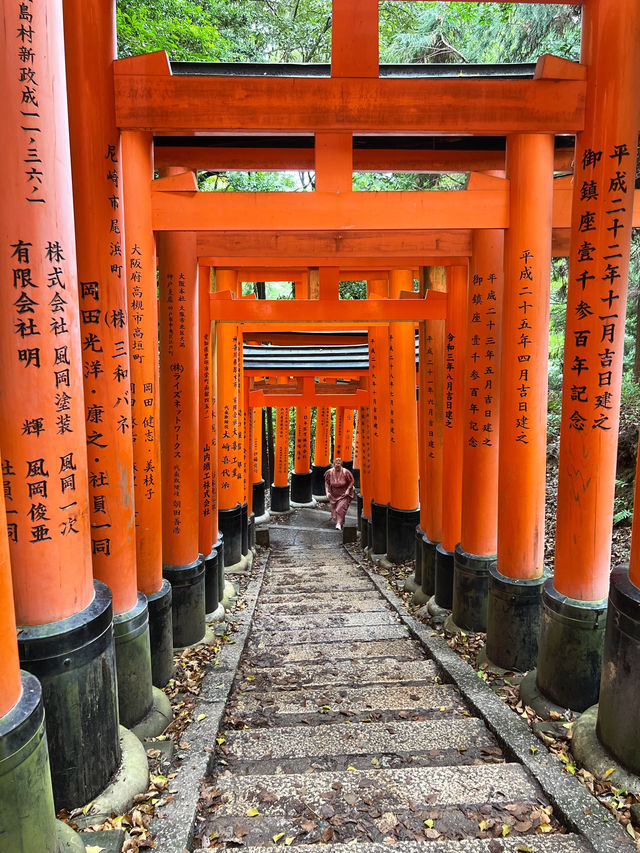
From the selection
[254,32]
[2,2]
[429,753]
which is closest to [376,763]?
[429,753]

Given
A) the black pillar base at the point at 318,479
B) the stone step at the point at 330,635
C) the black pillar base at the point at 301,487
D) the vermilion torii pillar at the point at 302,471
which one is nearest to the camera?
the stone step at the point at 330,635

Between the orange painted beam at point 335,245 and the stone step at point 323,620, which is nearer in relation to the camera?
the orange painted beam at point 335,245

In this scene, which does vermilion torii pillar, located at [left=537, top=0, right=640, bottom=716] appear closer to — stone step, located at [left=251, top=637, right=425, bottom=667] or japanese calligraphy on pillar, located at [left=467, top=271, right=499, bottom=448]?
japanese calligraphy on pillar, located at [left=467, top=271, right=499, bottom=448]

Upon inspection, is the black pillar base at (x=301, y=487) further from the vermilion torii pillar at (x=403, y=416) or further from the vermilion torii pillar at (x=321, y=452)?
the vermilion torii pillar at (x=403, y=416)

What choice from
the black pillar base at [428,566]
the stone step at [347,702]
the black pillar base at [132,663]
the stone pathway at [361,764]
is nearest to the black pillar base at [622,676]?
the stone pathway at [361,764]

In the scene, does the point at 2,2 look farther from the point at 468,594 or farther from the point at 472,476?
the point at 468,594

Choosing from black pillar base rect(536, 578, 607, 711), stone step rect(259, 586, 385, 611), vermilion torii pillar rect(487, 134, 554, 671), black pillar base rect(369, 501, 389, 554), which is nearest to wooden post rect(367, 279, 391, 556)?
black pillar base rect(369, 501, 389, 554)

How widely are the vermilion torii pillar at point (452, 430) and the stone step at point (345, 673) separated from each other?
137 cm

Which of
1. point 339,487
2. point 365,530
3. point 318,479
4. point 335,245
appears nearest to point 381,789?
point 335,245

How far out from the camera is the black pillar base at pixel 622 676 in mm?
2838

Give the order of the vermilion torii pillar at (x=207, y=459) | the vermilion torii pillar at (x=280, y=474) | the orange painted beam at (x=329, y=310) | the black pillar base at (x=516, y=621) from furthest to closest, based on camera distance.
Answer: the vermilion torii pillar at (x=280, y=474) → the orange painted beam at (x=329, y=310) → the vermilion torii pillar at (x=207, y=459) → the black pillar base at (x=516, y=621)

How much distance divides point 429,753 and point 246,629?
3104 mm

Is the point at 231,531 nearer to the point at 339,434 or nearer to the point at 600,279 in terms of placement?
the point at 600,279

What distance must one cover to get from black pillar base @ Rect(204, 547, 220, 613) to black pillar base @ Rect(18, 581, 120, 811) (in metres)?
3.34
